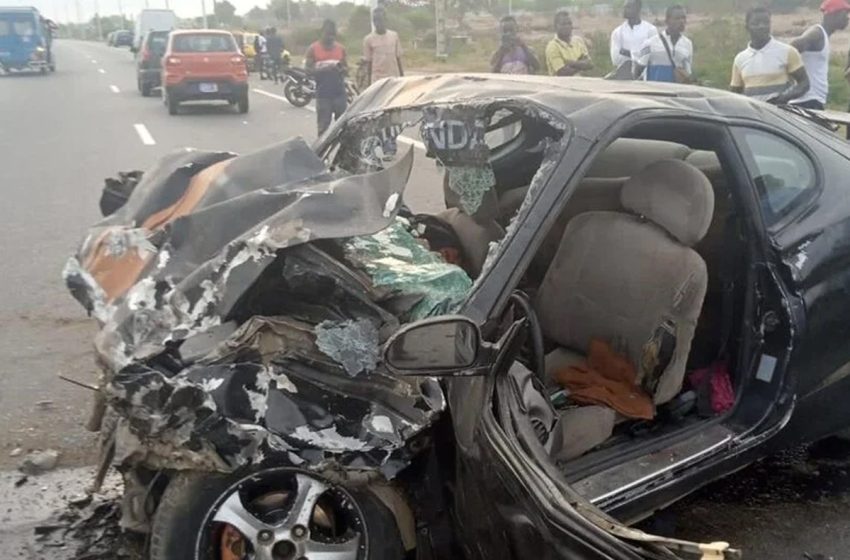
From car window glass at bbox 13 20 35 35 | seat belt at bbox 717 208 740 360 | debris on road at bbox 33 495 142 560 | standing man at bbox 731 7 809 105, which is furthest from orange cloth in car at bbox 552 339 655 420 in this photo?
car window glass at bbox 13 20 35 35

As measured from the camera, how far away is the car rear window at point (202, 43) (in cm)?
2042

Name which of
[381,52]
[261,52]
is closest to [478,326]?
[381,52]

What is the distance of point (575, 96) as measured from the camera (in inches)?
117

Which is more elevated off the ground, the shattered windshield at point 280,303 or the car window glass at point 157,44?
the shattered windshield at point 280,303

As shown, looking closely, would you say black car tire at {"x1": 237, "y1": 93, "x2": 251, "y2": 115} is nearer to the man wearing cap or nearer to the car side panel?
the man wearing cap

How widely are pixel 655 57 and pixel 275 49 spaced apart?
69.9ft

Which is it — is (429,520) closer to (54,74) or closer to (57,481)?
(57,481)

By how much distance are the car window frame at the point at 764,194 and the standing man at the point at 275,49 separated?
2634 centimetres

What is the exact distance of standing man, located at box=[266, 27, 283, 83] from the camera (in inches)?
1117

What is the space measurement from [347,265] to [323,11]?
101846 millimetres

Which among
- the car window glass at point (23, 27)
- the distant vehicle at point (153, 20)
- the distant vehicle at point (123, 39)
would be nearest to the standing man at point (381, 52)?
the car window glass at point (23, 27)

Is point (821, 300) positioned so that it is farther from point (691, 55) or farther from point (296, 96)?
point (296, 96)

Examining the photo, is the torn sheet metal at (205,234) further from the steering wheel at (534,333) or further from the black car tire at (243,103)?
the black car tire at (243,103)

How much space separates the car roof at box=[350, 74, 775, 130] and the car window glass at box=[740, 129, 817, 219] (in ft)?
0.35
